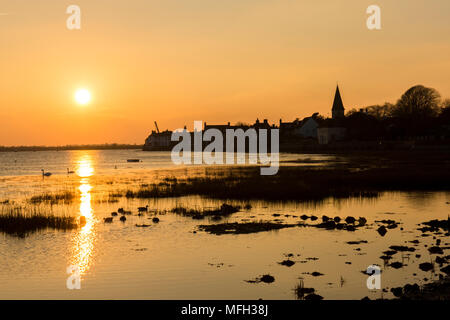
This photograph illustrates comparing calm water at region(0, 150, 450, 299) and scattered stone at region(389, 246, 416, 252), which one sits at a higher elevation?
scattered stone at region(389, 246, 416, 252)

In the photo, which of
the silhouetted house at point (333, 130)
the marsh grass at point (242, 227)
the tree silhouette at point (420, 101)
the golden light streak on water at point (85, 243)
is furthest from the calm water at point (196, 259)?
the silhouetted house at point (333, 130)

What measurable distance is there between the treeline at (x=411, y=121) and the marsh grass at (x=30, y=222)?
355ft

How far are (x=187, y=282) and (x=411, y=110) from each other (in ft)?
447

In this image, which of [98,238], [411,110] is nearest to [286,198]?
[98,238]

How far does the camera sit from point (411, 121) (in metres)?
130

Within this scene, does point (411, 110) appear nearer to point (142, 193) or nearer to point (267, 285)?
point (142, 193)

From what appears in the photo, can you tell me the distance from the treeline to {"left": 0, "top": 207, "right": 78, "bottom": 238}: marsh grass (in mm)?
108242

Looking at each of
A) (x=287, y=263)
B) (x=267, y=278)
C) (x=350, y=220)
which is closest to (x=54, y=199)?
(x=350, y=220)

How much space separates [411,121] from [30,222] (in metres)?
118

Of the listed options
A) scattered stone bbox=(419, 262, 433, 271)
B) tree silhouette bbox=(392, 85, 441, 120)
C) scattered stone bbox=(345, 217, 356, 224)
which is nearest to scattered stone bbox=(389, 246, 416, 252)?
scattered stone bbox=(419, 262, 433, 271)

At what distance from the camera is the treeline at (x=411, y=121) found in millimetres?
125500

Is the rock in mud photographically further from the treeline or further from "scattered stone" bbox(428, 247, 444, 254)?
the treeline

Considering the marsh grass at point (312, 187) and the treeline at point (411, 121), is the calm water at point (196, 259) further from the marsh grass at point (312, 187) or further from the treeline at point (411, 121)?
the treeline at point (411, 121)

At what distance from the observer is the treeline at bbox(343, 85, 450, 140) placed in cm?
12550
